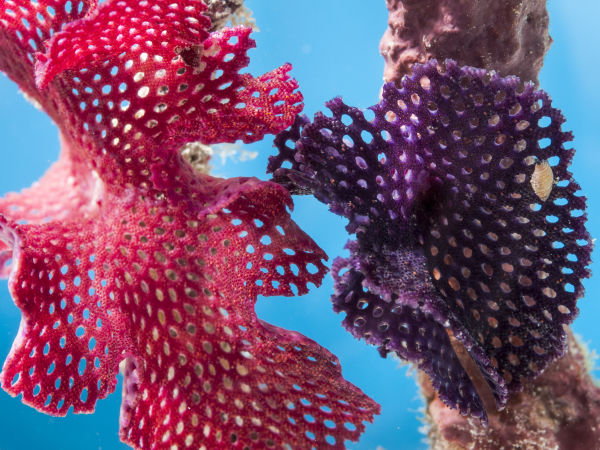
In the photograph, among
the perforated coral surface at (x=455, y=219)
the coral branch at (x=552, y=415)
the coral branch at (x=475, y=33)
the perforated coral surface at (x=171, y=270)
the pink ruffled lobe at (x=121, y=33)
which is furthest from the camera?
the coral branch at (x=552, y=415)

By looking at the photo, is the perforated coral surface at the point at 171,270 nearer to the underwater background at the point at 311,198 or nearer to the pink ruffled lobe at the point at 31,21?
the pink ruffled lobe at the point at 31,21

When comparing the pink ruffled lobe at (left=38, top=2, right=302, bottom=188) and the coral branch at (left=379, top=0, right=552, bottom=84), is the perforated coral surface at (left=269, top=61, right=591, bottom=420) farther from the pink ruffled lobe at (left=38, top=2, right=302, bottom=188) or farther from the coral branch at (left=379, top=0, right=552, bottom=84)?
the coral branch at (left=379, top=0, right=552, bottom=84)

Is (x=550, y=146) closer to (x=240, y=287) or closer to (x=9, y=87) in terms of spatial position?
(x=240, y=287)

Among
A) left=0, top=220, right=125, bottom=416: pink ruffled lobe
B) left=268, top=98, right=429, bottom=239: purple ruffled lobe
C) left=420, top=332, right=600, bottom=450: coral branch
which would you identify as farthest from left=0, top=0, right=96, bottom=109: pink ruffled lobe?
left=420, top=332, right=600, bottom=450: coral branch

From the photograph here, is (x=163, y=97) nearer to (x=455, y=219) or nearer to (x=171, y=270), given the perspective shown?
(x=171, y=270)

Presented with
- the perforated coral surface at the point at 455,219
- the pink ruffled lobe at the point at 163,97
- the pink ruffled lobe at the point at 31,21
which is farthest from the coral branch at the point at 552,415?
the pink ruffled lobe at the point at 31,21

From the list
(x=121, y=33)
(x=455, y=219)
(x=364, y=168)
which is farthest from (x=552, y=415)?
(x=121, y=33)
